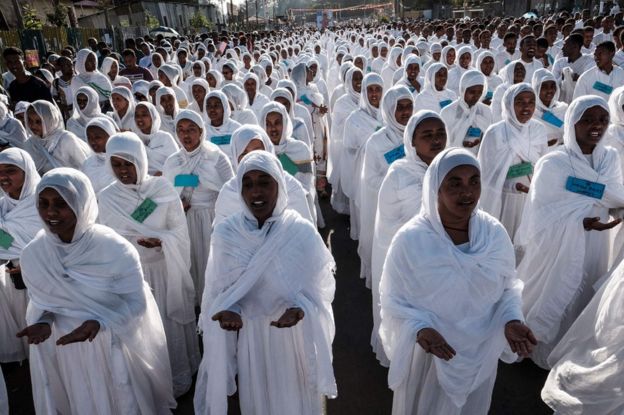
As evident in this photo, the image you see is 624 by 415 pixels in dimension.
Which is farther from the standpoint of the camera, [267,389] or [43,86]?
[43,86]

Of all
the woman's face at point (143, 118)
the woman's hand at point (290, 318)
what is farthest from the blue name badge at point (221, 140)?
the woman's hand at point (290, 318)

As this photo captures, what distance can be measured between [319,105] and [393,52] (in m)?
4.50

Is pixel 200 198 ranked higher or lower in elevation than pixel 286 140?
lower

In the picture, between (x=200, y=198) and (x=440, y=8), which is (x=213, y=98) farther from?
→ (x=440, y=8)

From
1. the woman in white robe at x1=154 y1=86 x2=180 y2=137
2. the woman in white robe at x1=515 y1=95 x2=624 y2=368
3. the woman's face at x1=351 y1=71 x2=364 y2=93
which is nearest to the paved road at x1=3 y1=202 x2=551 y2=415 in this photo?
the woman in white robe at x1=515 y1=95 x2=624 y2=368

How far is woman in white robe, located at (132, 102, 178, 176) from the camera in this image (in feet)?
16.4

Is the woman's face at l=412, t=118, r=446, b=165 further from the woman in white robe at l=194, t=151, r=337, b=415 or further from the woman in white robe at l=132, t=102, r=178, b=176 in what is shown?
the woman in white robe at l=132, t=102, r=178, b=176

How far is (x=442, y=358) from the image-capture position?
7.10 feet

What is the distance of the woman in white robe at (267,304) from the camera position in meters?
2.54

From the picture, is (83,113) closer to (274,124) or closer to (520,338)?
(274,124)

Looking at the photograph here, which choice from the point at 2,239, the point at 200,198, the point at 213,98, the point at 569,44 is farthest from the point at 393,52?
the point at 2,239

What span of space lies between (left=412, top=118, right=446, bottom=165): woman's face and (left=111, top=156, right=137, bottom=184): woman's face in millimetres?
2163

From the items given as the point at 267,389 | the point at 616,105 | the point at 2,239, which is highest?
the point at 616,105

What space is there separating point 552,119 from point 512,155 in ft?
4.08
